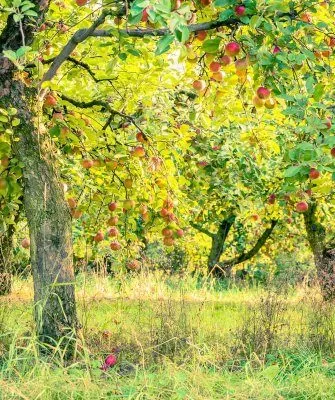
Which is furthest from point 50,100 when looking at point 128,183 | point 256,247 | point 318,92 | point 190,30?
point 256,247

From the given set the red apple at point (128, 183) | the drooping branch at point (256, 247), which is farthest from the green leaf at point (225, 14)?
the drooping branch at point (256, 247)

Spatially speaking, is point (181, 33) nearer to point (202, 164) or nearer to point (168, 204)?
point (168, 204)

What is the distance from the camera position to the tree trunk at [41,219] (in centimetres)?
593

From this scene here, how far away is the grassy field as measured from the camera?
4.46 meters

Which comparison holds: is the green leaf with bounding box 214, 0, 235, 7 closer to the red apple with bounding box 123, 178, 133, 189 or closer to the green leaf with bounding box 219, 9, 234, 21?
the green leaf with bounding box 219, 9, 234, 21

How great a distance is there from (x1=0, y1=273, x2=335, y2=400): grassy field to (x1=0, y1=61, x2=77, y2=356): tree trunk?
0.26 m

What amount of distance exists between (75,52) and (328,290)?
389 cm

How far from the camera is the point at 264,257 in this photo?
1980cm

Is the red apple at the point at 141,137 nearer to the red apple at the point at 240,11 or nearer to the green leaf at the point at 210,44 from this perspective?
the green leaf at the point at 210,44

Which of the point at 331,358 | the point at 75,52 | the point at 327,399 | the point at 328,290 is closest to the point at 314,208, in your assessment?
the point at 328,290

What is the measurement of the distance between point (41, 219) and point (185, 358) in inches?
63.5

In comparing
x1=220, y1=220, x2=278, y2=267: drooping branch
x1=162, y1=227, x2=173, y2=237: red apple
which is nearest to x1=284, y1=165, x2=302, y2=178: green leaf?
x1=162, y1=227, x2=173, y2=237: red apple

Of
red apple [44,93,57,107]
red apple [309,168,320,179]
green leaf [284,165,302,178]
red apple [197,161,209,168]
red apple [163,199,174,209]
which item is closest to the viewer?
green leaf [284,165,302,178]

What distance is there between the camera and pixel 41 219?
5.95 meters
